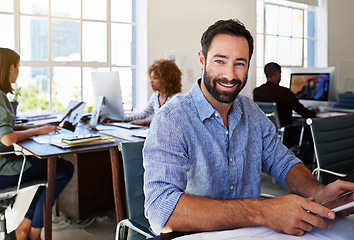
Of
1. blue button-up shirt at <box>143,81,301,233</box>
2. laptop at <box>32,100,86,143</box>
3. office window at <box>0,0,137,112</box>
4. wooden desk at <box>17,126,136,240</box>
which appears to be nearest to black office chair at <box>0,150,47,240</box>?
wooden desk at <box>17,126,136,240</box>

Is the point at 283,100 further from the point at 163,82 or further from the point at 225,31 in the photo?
the point at 225,31

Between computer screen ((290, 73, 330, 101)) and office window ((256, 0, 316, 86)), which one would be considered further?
office window ((256, 0, 316, 86))

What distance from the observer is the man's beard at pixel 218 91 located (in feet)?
4.37

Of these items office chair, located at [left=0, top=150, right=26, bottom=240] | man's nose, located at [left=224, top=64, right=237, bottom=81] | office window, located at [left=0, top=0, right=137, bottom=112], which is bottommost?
office chair, located at [left=0, top=150, right=26, bottom=240]

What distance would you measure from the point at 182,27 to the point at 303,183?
14.8ft

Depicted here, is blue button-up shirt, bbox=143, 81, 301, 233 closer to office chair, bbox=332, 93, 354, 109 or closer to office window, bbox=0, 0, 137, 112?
office window, bbox=0, 0, 137, 112

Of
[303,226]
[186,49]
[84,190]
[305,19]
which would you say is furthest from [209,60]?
[305,19]

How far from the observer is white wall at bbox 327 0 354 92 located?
8.05 metres

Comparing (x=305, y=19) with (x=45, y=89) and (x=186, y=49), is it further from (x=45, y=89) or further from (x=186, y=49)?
(x=45, y=89)

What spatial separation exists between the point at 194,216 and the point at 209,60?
0.56m

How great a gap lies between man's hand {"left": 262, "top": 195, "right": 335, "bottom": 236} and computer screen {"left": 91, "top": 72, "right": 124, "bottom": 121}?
7.88ft

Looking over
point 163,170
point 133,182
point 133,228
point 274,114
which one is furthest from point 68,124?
point 163,170

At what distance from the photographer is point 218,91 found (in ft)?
4.42

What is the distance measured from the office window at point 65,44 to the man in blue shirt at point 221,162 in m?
3.75
